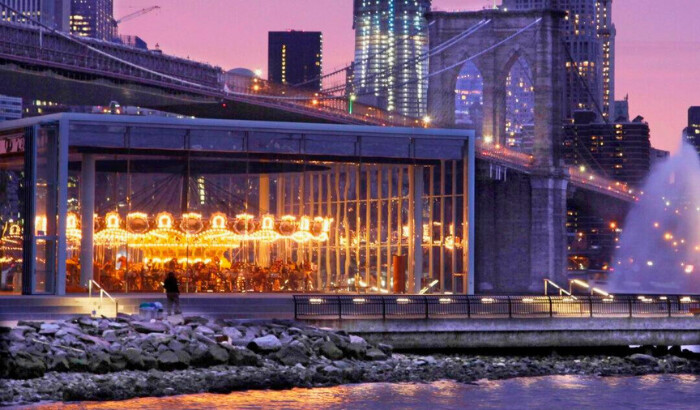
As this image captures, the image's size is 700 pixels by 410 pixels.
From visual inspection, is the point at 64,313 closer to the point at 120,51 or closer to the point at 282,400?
the point at 282,400

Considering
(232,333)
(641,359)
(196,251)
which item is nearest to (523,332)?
(641,359)

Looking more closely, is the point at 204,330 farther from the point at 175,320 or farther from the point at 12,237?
the point at 12,237

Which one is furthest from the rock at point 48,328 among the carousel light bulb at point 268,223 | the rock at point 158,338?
the carousel light bulb at point 268,223

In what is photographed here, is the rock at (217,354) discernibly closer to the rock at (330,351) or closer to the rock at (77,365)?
the rock at (330,351)

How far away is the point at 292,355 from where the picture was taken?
121 feet

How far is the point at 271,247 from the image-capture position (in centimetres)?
5316

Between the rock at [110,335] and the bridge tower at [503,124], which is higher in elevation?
the bridge tower at [503,124]

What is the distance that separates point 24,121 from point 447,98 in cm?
5756

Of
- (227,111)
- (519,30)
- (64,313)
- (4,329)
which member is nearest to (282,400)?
(4,329)

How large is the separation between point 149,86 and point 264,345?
44755 millimetres

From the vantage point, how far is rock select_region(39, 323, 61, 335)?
35.2 meters

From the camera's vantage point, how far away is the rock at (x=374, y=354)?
38.2 metres

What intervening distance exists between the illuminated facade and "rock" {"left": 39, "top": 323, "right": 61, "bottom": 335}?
1077cm

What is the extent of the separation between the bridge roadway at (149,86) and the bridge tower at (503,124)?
5.90 meters
